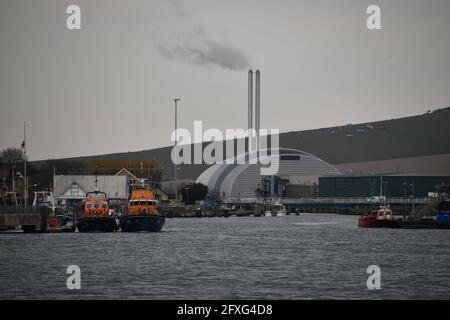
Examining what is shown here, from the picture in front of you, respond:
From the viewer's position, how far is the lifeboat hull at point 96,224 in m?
120

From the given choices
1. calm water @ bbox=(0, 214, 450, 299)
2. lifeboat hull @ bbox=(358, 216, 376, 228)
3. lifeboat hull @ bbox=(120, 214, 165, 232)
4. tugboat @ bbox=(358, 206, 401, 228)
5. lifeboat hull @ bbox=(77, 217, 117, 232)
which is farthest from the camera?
lifeboat hull @ bbox=(358, 216, 376, 228)

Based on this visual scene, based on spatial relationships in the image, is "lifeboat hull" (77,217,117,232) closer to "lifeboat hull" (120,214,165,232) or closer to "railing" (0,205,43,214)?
"lifeboat hull" (120,214,165,232)

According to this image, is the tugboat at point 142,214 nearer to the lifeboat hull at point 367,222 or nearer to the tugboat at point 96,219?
the tugboat at point 96,219

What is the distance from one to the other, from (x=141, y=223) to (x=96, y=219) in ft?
14.8

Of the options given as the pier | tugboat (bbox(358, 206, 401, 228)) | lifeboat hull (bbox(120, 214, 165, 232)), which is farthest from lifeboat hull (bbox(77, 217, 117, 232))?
tugboat (bbox(358, 206, 401, 228))

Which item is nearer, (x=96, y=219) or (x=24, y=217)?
(x=24, y=217)

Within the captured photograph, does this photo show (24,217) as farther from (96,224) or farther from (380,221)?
(380,221)

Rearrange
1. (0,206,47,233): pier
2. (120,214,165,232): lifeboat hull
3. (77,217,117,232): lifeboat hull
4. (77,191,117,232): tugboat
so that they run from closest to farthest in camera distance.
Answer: (0,206,47,233): pier
(77,217,117,232): lifeboat hull
(77,191,117,232): tugboat
(120,214,165,232): lifeboat hull

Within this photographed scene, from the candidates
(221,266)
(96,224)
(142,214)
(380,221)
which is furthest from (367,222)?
(221,266)

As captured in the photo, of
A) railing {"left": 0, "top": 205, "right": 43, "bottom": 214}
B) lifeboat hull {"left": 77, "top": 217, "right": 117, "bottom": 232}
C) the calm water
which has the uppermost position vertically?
railing {"left": 0, "top": 205, "right": 43, "bottom": 214}

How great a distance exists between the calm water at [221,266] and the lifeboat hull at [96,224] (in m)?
7.58

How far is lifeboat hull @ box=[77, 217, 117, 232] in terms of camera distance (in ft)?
392

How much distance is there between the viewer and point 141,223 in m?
120
